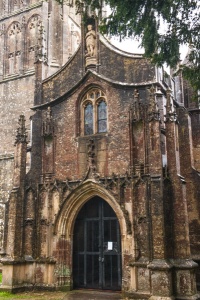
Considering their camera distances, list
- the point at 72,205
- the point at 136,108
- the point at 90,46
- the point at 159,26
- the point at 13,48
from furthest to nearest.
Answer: the point at 13,48 → the point at 90,46 → the point at 72,205 → the point at 136,108 → the point at 159,26

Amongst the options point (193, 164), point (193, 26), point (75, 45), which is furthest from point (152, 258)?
point (75, 45)

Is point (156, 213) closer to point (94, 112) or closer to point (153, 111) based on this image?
point (153, 111)

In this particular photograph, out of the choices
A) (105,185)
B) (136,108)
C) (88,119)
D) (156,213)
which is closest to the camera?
(156,213)

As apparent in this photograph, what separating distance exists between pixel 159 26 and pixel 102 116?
5.76 meters

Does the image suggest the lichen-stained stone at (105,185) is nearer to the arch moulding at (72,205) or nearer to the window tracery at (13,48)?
the arch moulding at (72,205)

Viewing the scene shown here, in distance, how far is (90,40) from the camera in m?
16.6

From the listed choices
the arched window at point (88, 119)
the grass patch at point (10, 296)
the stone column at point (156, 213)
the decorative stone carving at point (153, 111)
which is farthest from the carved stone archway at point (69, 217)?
the decorative stone carving at point (153, 111)

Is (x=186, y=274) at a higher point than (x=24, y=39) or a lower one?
lower

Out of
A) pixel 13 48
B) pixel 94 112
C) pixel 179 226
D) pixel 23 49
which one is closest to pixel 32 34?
pixel 23 49

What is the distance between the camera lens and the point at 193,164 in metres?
16.1

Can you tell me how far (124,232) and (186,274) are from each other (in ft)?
8.59

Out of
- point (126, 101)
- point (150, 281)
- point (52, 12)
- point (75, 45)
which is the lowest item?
point (150, 281)

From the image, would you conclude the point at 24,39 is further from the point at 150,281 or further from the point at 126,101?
the point at 150,281

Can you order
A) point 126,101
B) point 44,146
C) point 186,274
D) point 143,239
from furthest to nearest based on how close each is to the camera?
point 44,146 < point 126,101 < point 143,239 < point 186,274
